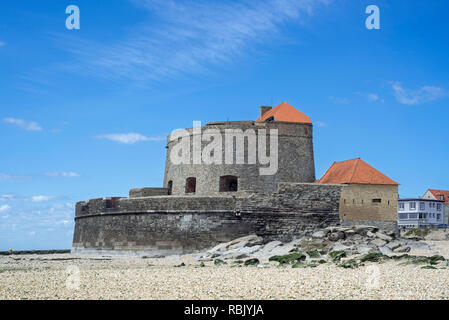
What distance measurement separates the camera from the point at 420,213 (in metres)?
52.2

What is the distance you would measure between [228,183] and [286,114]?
449 cm

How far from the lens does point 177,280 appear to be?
1025 cm

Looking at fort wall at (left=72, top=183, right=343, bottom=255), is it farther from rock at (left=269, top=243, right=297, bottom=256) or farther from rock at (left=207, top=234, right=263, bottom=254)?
rock at (left=269, top=243, right=297, bottom=256)

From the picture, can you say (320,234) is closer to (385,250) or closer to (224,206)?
(385,250)

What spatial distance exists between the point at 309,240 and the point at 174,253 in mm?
5071

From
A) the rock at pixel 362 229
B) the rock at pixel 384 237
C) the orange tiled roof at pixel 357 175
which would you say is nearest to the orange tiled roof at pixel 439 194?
the orange tiled roof at pixel 357 175

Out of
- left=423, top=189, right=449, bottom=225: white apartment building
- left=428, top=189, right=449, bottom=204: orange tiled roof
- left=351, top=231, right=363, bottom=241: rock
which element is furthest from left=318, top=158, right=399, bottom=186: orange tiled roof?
left=428, top=189, right=449, bottom=204: orange tiled roof

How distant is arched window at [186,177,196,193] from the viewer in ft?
80.5

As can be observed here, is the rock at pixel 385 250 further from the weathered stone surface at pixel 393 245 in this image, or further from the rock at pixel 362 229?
→ the rock at pixel 362 229

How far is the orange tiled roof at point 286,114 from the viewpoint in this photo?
2470cm

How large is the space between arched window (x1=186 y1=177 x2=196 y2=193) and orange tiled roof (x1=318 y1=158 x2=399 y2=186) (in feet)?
20.0
